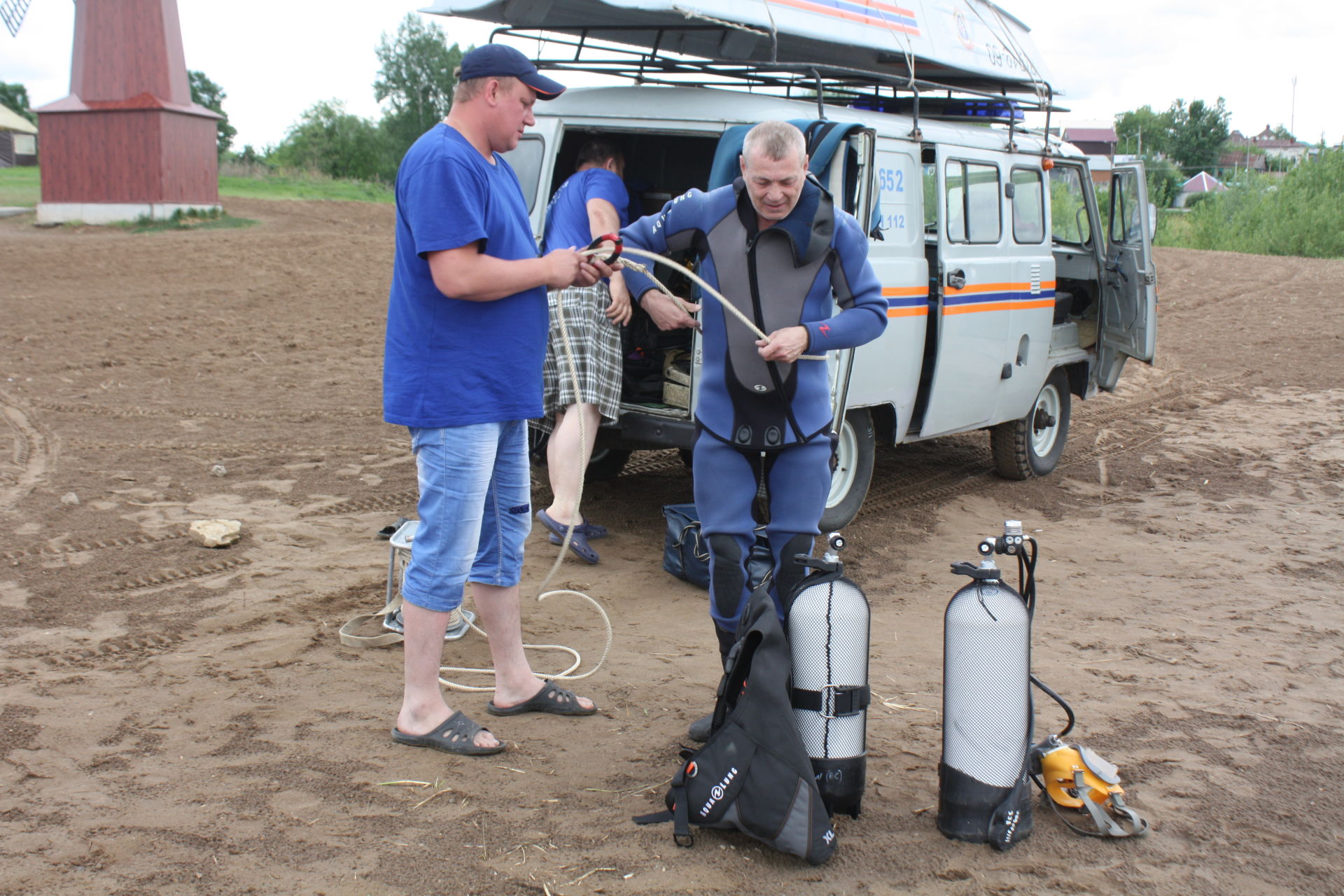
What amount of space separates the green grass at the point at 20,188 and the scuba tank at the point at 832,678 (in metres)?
23.2

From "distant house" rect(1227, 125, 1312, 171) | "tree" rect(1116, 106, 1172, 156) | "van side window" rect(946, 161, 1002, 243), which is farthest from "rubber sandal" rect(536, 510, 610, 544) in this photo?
"distant house" rect(1227, 125, 1312, 171)

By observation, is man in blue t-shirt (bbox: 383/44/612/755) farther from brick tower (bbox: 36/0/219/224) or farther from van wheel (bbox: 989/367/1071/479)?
brick tower (bbox: 36/0/219/224)

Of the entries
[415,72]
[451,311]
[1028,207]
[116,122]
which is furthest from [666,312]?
[415,72]

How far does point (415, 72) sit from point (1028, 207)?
69945 mm

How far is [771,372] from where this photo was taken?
3.74 m

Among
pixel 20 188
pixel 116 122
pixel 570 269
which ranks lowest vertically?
pixel 570 269

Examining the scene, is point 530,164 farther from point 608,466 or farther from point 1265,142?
point 1265,142

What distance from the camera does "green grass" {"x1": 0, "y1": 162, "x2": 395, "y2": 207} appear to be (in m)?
26.3

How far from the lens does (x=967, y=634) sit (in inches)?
127

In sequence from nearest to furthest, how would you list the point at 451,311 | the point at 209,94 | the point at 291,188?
the point at 451,311, the point at 291,188, the point at 209,94

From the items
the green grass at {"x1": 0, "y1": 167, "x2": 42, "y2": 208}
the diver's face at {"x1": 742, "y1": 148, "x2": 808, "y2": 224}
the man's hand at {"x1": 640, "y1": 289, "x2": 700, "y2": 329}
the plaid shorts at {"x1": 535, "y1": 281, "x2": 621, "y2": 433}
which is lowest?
the plaid shorts at {"x1": 535, "y1": 281, "x2": 621, "y2": 433}

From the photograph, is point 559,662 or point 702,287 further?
point 559,662

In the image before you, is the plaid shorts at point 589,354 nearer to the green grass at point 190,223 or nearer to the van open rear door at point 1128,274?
the van open rear door at point 1128,274

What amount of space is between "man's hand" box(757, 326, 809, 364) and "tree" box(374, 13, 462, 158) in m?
70.0
